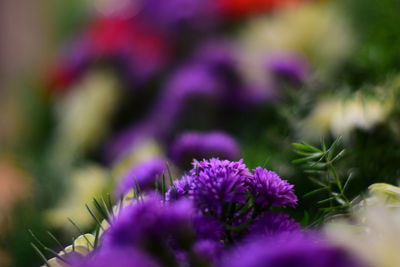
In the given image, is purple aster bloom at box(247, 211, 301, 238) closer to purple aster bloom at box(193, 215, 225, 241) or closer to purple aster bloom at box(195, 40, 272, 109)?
purple aster bloom at box(193, 215, 225, 241)

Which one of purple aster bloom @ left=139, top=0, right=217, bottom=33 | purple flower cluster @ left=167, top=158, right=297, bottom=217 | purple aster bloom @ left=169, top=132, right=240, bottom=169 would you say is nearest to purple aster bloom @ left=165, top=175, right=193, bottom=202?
purple flower cluster @ left=167, top=158, right=297, bottom=217

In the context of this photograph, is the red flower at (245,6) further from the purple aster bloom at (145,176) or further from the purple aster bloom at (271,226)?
the purple aster bloom at (271,226)

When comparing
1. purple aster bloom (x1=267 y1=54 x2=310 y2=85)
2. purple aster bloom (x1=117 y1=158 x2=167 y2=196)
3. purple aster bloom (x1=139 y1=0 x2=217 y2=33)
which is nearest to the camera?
purple aster bloom (x1=117 y1=158 x2=167 y2=196)

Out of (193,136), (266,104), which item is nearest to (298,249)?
(193,136)

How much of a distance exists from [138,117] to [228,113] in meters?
0.17

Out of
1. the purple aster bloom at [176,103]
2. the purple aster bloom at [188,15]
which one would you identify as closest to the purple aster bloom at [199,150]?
the purple aster bloom at [176,103]

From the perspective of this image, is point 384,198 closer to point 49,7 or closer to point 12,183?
point 12,183

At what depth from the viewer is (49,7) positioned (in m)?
1.24

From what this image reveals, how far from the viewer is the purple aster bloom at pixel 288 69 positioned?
1.59 feet

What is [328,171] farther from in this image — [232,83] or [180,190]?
[232,83]

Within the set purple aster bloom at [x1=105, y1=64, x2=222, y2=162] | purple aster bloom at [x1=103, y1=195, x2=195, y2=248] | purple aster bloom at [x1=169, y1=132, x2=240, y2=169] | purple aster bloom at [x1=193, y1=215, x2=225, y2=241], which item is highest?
purple aster bloom at [x1=105, y1=64, x2=222, y2=162]

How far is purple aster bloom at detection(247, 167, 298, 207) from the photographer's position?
0.52ft

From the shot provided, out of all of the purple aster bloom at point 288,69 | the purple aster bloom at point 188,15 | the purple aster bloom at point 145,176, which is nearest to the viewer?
the purple aster bloom at point 145,176

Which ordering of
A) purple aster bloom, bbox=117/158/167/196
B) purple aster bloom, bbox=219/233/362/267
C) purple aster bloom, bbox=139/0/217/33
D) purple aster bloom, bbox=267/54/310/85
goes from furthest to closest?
purple aster bloom, bbox=139/0/217/33 → purple aster bloom, bbox=267/54/310/85 → purple aster bloom, bbox=117/158/167/196 → purple aster bloom, bbox=219/233/362/267
